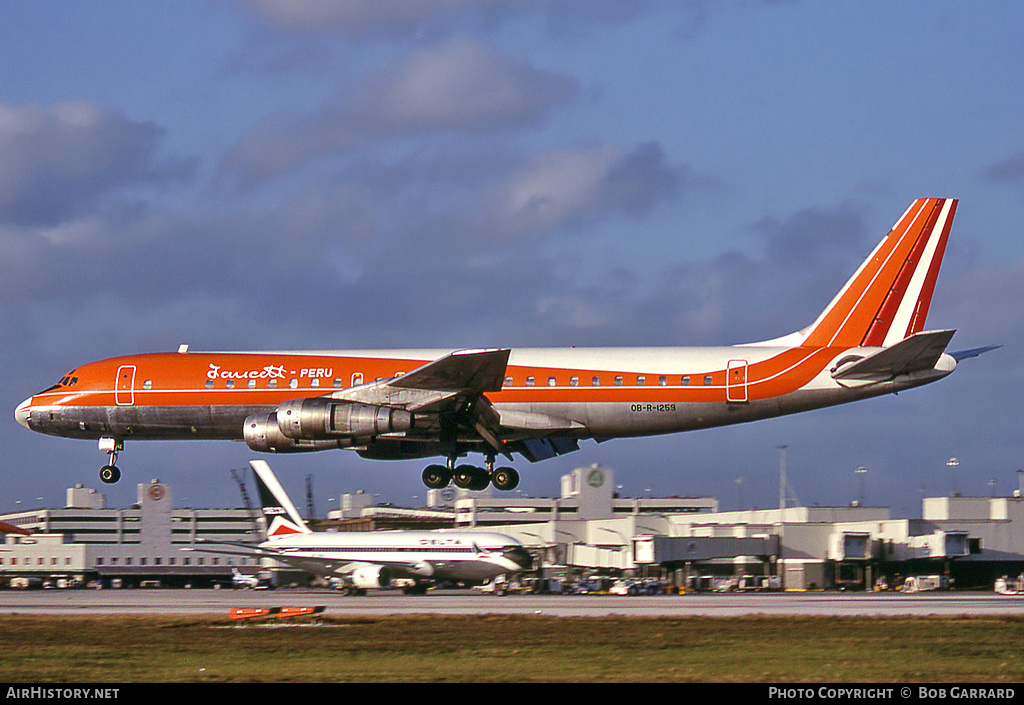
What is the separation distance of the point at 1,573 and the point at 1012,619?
94.2 m

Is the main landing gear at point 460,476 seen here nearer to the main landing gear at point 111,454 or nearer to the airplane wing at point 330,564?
the main landing gear at point 111,454

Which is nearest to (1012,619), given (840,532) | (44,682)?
(44,682)

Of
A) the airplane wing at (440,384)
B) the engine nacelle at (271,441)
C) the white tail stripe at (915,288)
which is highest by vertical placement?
the white tail stripe at (915,288)

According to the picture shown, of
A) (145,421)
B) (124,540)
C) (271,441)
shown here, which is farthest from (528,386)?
(124,540)

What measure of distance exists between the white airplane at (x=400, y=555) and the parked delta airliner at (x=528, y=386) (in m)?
22.8

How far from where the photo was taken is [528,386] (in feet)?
127

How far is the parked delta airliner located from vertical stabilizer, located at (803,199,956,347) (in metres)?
0.04

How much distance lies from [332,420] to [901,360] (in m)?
16.6

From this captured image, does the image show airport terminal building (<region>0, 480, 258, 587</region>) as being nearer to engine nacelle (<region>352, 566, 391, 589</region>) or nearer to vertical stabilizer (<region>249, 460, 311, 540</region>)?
vertical stabilizer (<region>249, 460, 311, 540</region>)

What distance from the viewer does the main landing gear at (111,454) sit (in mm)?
42500

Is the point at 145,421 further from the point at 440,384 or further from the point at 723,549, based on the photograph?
the point at 723,549

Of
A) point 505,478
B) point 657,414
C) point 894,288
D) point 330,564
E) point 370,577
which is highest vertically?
point 894,288

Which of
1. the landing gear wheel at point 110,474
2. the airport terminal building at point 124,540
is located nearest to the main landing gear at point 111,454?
the landing gear wheel at point 110,474

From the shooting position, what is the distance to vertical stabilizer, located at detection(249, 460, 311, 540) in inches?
2864
